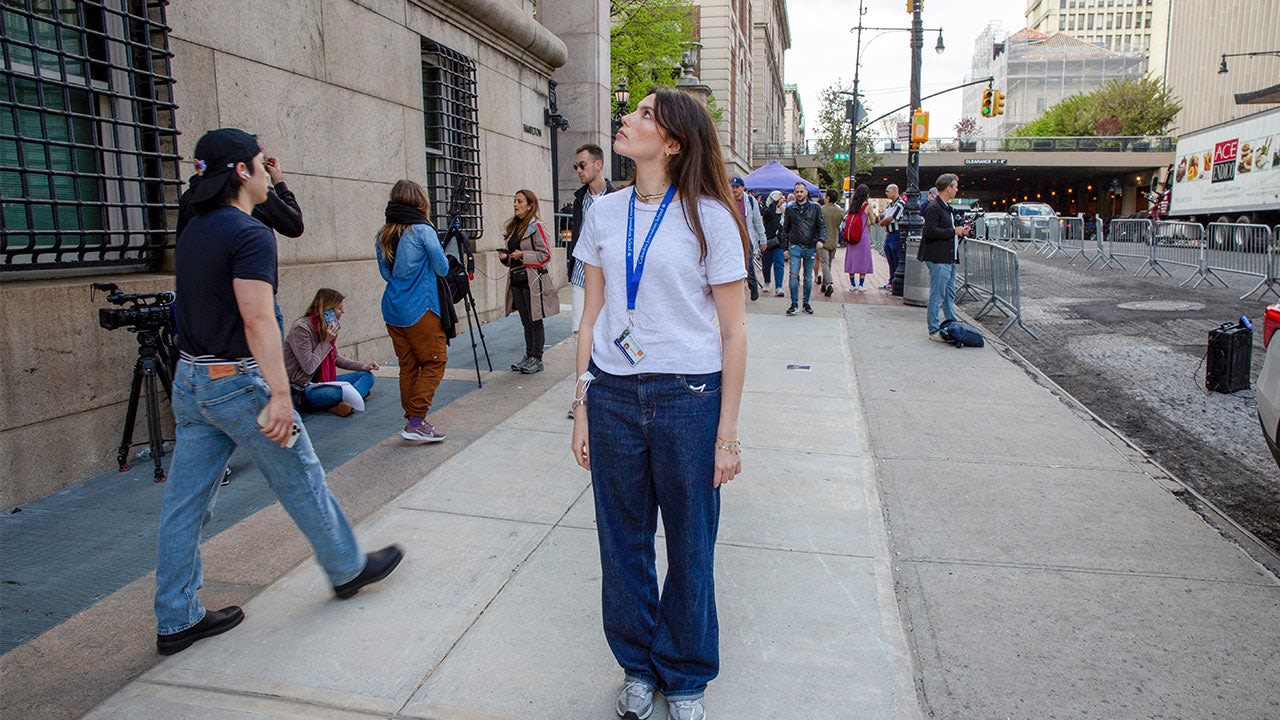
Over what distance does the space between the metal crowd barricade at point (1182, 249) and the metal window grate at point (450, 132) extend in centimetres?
1420

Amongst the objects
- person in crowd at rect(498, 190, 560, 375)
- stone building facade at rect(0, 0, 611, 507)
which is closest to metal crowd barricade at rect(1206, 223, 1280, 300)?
person in crowd at rect(498, 190, 560, 375)

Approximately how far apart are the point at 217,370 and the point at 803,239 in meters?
10.7

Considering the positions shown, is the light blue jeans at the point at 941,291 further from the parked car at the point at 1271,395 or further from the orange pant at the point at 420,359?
the orange pant at the point at 420,359

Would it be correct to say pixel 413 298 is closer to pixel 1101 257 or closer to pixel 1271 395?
pixel 1271 395

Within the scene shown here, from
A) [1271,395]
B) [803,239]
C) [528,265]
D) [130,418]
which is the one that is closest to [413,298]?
[130,418]

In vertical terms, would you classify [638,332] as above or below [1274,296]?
above

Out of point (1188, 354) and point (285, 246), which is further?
point (1188, 354)

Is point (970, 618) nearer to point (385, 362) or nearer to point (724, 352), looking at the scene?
point (724, 352)

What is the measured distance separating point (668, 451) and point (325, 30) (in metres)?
6.89

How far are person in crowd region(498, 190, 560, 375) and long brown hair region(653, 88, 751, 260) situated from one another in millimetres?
5389

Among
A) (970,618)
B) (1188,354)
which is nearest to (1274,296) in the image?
(1188,354)

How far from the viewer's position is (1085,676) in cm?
318

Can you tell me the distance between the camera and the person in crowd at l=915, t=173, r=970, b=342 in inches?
407

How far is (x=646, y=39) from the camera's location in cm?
3194
